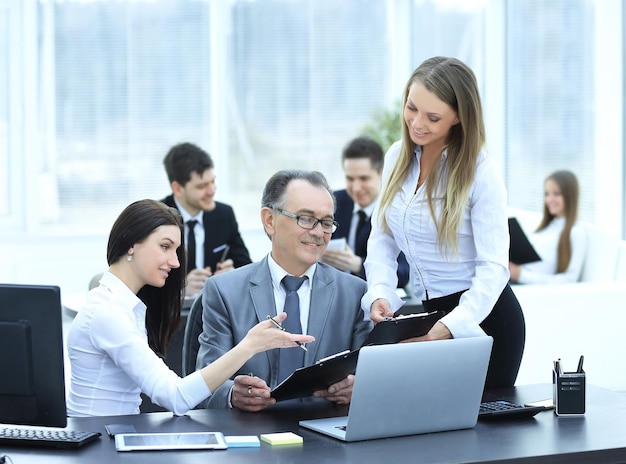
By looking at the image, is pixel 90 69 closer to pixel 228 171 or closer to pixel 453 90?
pixel 228 171

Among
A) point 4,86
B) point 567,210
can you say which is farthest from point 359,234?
point 4,86

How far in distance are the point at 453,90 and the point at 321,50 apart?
18.2 feet

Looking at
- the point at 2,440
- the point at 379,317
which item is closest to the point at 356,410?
the point at 379,317

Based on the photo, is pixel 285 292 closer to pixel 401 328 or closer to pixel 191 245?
pixel 401 328

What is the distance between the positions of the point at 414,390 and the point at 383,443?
15 centimetres

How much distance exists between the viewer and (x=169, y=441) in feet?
7.51

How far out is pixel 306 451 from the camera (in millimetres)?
2236

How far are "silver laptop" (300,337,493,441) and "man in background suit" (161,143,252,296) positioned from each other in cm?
284

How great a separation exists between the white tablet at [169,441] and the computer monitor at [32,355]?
6.0 inches

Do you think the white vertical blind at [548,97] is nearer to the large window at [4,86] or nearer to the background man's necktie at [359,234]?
the background man's necktie at [359,234]

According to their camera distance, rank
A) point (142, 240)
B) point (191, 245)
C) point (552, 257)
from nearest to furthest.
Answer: point (142, 240) < point (191, 245) < point (552, 257)

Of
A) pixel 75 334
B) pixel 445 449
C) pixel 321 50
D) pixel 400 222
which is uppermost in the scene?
pixel 321 50

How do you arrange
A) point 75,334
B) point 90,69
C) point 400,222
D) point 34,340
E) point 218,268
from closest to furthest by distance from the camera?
point 34,340 → point 75,334 → point 400,222 → point 218,268 → point 90,69

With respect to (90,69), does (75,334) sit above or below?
below
